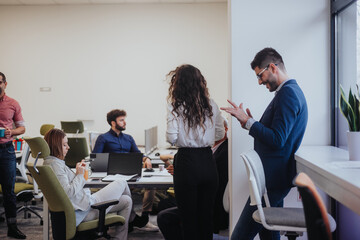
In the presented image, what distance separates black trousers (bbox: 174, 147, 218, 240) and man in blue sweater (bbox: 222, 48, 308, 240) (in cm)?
36

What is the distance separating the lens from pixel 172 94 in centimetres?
251

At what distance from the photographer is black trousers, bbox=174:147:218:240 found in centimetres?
243

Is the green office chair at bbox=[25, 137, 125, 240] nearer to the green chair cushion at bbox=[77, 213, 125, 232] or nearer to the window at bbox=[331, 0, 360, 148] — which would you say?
the green chair cushion at bbox=[77, 213, 125, 232]

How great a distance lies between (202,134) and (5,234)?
2.48 metres

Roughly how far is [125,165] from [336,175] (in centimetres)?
220

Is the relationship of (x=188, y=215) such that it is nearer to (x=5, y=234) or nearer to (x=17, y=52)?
(x=5, y=234)

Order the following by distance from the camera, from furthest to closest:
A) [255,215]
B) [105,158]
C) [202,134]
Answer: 1. [105,158]
2. [202,134]
3. [255,215]

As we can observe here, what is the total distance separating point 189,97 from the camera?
2465 mm

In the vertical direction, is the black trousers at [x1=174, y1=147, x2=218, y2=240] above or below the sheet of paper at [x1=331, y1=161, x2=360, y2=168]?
below

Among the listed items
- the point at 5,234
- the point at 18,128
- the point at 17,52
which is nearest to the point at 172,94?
the point at 18,128

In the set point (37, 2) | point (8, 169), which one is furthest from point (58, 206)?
point (37, 2)

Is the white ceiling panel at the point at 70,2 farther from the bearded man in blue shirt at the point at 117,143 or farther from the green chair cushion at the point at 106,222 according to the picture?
the green chair cushion at the point at 106,222

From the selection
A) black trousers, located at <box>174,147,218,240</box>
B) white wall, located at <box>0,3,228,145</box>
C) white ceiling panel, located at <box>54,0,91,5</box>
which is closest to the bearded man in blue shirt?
black trousers, located at <box>174,147,218,240</box>

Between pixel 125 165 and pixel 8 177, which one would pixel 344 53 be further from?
pixel 8 177
